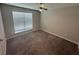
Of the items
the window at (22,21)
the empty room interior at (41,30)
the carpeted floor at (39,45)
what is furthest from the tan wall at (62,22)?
the window at (22,21)

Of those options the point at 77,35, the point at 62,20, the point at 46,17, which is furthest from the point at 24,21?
the point at 77,35

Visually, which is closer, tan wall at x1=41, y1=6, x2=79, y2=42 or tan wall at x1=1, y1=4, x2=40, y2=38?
tan wall at x1=1, y1=4, x2=40, y2=38

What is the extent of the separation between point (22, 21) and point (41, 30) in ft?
1.17

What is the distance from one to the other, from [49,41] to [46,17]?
413 millimetres

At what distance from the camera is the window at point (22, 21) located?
130 cm

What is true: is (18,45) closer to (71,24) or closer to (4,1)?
(4,1)

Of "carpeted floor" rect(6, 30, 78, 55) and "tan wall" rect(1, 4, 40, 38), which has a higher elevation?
"tan wall" rect(1, 4, 40, 38)

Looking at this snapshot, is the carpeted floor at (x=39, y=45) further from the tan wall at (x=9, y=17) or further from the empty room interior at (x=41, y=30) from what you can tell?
the tan wall at (x=9, y=17)

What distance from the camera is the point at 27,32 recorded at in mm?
1392

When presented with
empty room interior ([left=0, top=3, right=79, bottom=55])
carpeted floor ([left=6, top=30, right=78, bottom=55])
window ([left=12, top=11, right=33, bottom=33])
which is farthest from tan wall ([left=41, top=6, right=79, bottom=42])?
window ([left=12, top=11, right=33, bottom=33])

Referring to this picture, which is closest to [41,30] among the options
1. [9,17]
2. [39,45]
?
[39,45]

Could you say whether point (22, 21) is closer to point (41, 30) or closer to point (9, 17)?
point (9, 17)

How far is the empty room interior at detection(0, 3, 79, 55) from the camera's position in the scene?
49.4 inches

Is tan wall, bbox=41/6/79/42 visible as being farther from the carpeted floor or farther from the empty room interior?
the carpeted floor
